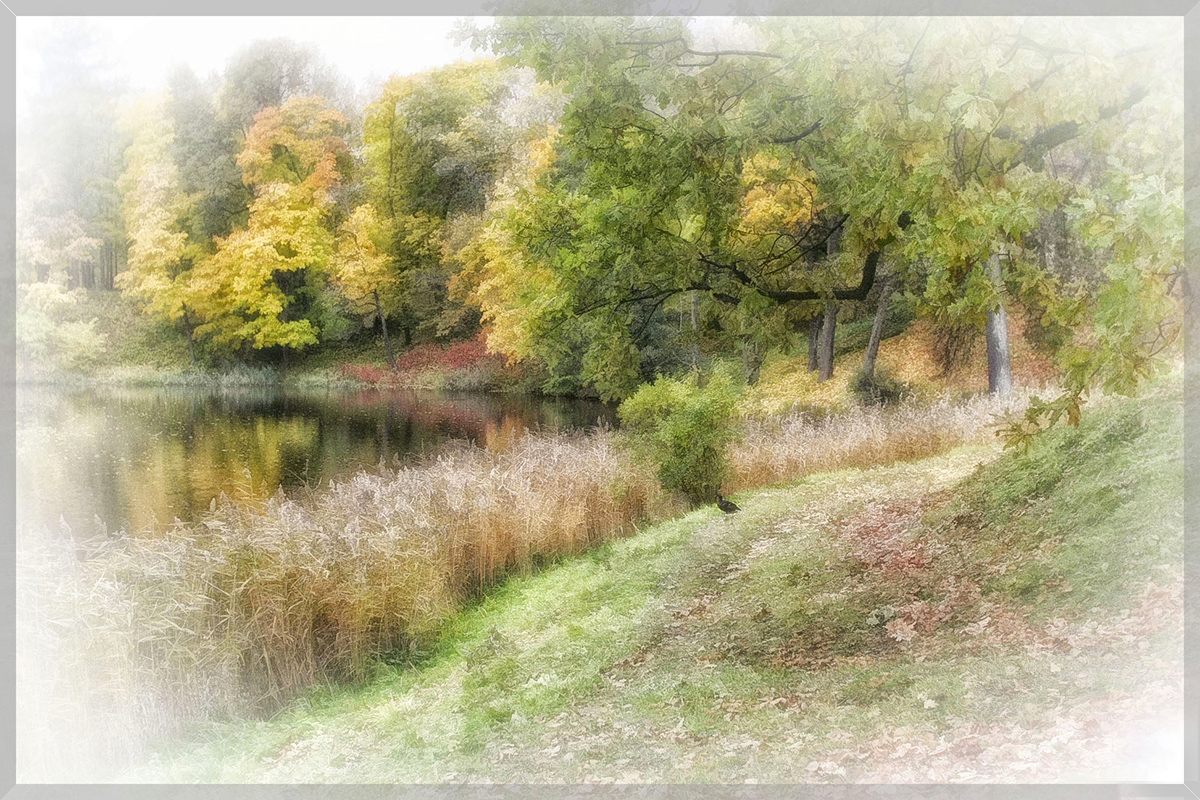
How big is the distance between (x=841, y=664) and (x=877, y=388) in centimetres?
275

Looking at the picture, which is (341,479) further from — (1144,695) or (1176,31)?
(1176,31)

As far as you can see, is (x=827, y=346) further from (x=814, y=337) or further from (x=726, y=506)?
(x=726, y=506)

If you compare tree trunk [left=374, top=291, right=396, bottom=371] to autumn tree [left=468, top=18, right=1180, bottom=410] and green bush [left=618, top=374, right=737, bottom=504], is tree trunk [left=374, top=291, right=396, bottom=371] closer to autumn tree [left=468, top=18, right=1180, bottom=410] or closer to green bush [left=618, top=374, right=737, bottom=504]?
autumn tree [left=468, top=18, right=1180, bottom=410]

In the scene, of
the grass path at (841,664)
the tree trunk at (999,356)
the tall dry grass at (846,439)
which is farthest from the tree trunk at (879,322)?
the grass path at (841,664)

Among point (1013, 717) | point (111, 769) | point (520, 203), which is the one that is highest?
point (520, 203)

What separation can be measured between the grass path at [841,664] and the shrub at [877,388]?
107 centimetres

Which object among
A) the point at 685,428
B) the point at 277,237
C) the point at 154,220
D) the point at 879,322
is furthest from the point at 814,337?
the point at 154,220

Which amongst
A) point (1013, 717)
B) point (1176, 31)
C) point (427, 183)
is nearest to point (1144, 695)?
point (1013, 717)

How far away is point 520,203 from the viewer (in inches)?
220

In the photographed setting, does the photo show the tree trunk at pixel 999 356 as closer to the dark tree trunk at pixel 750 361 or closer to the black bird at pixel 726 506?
the dark tree trunk at pixel 750 361

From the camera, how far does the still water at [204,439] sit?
14.9 ft

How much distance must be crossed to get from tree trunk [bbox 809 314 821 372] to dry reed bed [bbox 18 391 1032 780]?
1.01 metres

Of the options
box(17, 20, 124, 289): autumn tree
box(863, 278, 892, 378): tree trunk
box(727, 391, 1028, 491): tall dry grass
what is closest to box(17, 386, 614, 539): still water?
box(17, 20, 124, 289): autumn tree
